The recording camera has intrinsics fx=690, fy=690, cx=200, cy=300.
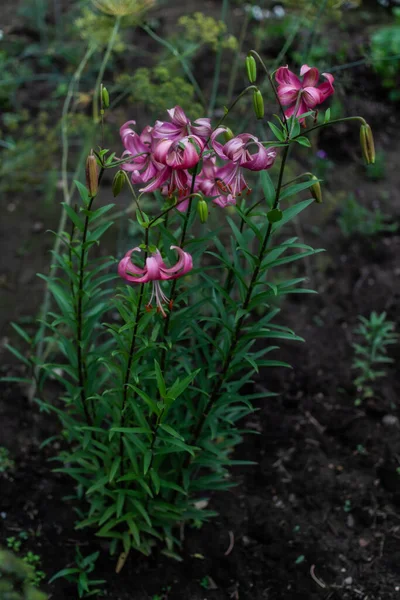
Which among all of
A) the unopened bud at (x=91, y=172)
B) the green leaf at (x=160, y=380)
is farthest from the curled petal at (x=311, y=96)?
the green leaf at (x=160, y=380)

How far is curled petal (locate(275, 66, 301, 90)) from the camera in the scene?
1.59 meters

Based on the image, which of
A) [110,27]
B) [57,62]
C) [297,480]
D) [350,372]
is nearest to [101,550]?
[297,480]

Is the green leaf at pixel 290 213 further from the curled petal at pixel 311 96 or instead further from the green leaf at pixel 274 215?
the curled petal at pixel 311 96

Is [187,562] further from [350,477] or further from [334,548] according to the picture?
[350,477]

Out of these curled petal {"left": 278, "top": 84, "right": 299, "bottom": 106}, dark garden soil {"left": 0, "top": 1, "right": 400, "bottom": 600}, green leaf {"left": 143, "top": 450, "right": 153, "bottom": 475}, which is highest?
curled petal {"left": 278, "top": 84, "right": 299, "bottom": 106}

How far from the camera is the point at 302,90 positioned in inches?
61.9

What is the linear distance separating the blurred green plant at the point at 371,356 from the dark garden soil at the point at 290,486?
45 mm

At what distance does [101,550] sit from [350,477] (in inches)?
40.4

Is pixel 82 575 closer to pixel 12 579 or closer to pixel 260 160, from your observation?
pixel 12 579

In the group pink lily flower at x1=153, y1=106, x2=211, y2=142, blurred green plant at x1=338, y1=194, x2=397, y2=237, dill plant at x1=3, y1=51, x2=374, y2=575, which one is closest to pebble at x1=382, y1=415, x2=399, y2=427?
dill plant at x1=3, y1=51, x2=374, y2=575

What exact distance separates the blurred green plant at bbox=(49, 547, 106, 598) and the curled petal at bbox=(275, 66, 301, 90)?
1622mm

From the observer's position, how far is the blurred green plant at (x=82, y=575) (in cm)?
225

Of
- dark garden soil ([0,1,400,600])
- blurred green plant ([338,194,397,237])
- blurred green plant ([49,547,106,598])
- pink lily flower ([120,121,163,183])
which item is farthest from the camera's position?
blurred green plant ([338,194,397,237])

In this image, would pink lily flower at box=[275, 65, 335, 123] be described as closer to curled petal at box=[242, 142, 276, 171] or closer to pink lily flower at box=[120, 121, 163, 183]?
curled petal at box=[242, 142, 276, 171]
